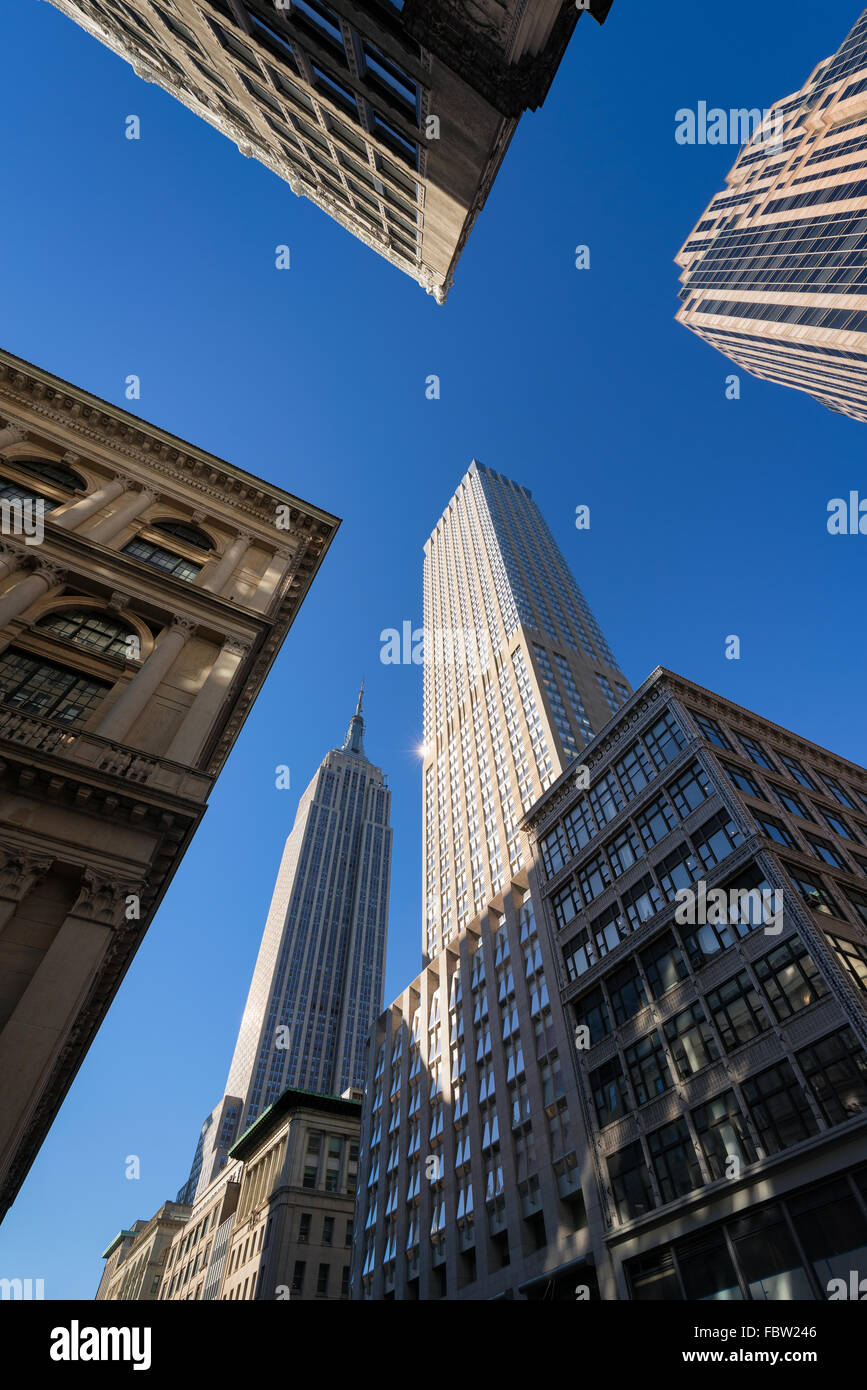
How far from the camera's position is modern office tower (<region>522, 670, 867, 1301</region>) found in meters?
24.3

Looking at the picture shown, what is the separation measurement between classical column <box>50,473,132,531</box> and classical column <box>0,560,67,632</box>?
86.5 inches

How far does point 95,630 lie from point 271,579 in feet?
23.5

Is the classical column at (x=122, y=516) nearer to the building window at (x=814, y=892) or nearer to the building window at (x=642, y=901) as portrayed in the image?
the building window at (x=642, y=901)

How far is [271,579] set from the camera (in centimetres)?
2722

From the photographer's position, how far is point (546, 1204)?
37.8 meters

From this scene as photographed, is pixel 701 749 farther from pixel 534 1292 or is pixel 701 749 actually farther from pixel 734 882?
pixel 534 1292

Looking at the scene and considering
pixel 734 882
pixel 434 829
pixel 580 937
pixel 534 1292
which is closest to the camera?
pixel 734 882

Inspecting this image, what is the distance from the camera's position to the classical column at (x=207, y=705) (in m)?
18.8

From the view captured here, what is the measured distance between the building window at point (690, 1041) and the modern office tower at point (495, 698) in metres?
25.9

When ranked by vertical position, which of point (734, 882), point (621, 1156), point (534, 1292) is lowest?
point (534, 1292)

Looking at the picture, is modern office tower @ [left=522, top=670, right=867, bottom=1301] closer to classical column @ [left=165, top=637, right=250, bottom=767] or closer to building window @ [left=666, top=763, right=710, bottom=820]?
building window @ [left=666, top=763, right=710, bottom=820]
